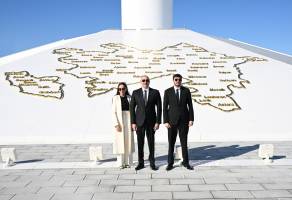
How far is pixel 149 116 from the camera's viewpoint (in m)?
6.52

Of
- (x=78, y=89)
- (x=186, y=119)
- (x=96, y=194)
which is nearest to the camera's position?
(x=96, y=194)

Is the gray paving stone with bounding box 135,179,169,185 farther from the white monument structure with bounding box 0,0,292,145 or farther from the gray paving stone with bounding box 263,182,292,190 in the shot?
the white monument structure with bounding box 0,0,292,145

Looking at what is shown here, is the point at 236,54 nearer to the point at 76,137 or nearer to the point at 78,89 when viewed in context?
the point at 78,89

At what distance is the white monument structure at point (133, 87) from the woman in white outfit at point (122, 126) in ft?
8.43

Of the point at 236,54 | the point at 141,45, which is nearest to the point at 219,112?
the point at 236,54

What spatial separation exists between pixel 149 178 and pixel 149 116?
3.84 ft

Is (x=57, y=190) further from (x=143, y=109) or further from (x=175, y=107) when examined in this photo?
(x=175, y=107)

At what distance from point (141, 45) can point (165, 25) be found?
6.93 metres

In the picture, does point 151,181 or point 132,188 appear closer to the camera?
point 132,188

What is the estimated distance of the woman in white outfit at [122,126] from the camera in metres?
6.62

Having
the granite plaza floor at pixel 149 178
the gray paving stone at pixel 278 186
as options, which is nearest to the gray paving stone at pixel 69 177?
the granite plaza floor at pixel 149 178

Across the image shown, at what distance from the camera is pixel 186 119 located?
6.57 m

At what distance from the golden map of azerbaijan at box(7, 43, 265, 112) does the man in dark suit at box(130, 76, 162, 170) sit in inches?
177

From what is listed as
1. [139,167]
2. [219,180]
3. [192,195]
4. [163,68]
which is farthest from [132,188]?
[163,68]
